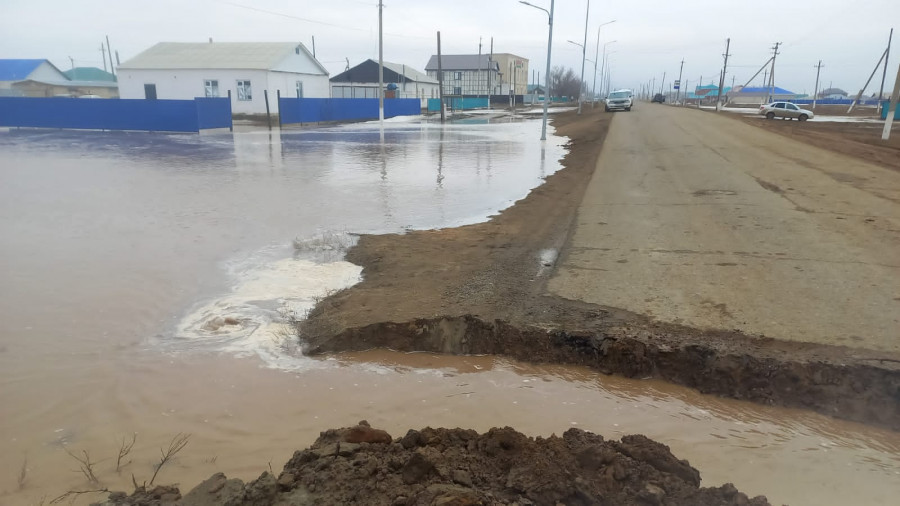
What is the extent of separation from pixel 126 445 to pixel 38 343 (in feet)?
8.31

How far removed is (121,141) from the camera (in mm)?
28953

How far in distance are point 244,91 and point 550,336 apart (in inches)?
1879

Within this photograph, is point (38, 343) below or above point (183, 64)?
below

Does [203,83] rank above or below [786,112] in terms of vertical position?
above

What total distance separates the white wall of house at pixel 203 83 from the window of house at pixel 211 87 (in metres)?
0.08

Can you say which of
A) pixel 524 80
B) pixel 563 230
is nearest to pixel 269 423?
pixel 563 230

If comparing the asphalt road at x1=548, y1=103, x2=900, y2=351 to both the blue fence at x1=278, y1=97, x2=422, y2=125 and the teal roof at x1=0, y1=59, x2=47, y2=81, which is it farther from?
the teal roof at x1=0, y1=59, x2=47, y2=81

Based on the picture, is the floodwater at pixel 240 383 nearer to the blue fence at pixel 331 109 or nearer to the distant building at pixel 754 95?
the blue fence at pixel 331 109

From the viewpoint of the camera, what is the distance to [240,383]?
203 inches

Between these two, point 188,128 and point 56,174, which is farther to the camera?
point 188,128

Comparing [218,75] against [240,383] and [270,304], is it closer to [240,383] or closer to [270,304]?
[270,304]

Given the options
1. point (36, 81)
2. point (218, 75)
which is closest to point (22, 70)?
point (36, 81)

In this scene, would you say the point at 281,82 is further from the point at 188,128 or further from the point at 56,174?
the point at 56,174

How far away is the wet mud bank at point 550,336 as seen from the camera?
15.1 ft
